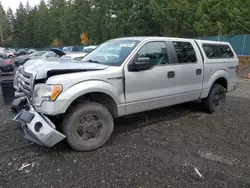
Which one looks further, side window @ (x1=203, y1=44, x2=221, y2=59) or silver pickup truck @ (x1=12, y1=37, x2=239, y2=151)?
side window @ (x1=203, y1=44, x2=221, y2=59)

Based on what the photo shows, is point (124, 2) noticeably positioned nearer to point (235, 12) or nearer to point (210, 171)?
point (235, 12)

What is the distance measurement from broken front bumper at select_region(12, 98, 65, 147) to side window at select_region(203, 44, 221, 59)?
387 centimetres

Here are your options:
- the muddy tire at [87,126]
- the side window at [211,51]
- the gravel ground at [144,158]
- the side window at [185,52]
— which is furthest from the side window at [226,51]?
the muddy tire at [87,126]

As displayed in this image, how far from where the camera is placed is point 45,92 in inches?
134

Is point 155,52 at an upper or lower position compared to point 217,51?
upper

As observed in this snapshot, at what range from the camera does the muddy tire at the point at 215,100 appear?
5781mm

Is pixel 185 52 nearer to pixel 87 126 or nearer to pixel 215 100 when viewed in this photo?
pixel 215 100

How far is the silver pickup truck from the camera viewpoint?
345 centimetres

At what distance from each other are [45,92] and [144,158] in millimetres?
1754

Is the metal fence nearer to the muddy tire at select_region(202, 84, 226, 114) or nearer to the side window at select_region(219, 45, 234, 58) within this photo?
the side window at select_region(219, 45, 234, 58)

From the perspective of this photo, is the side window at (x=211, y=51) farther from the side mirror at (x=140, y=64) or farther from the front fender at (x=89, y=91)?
the front fender at (x=89, y=91)

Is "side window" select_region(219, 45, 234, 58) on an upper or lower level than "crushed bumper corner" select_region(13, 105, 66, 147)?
upper

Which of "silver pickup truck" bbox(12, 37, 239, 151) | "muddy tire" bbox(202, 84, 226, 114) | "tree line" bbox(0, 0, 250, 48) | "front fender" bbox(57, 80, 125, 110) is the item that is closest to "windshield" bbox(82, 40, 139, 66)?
"silver pickup truck" bbox(12, 37, 239, 151)

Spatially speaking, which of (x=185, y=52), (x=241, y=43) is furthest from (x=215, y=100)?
(x=241, y=43)
